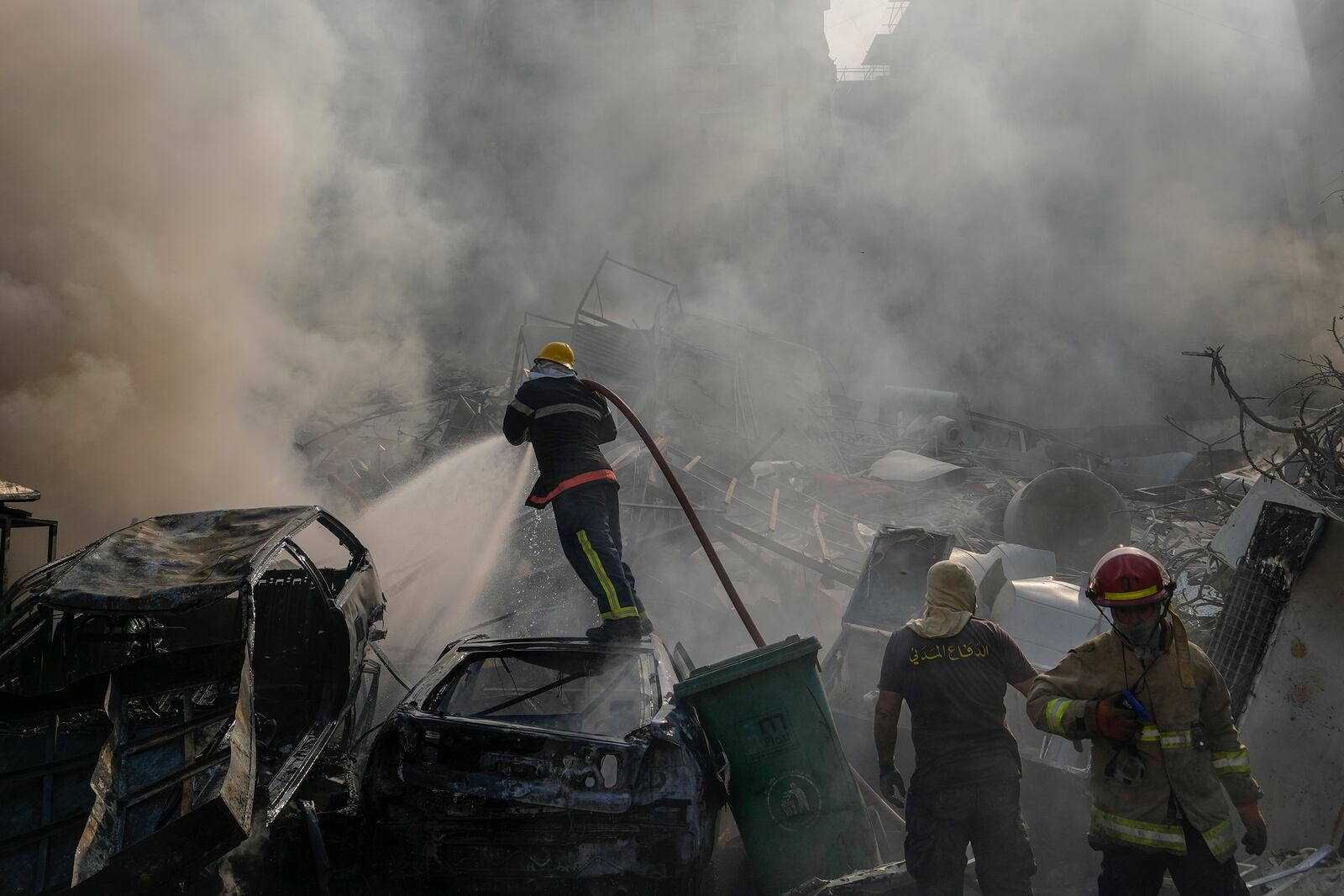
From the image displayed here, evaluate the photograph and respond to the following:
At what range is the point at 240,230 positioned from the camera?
11086mm

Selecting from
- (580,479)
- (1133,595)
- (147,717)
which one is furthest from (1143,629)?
(147,717)

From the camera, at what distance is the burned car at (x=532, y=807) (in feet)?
9.01

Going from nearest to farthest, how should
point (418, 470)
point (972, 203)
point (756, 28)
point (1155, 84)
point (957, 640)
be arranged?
point (957, 640), point (418, 470), point (1155, 84), point (972, 203), point (756, 28)

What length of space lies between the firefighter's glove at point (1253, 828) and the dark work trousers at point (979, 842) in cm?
60

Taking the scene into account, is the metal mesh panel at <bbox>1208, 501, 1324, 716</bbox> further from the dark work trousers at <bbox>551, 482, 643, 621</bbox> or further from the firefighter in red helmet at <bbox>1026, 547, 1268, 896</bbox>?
the dark work trousers at <bbox>551, 482, 643, 621</bbox>

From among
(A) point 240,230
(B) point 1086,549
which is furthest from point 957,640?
(A) point 240,230

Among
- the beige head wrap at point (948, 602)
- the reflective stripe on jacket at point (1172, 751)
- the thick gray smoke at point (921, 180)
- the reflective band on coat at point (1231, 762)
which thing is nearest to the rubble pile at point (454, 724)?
the beige head wrap at point (948, 602)

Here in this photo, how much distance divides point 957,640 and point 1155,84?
23399 mm

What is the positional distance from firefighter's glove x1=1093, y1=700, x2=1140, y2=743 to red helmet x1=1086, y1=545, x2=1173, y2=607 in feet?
0.95

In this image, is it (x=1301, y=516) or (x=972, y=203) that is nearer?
(x=1301, y=516)

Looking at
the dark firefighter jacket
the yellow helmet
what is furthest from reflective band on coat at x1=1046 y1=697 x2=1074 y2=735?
the yellow helmet

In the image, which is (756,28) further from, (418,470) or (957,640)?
(957,640)

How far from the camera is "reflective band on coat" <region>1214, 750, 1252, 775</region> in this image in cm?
229

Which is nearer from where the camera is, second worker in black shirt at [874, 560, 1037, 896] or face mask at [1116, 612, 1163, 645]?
face mask at [1116, 612, 1163, 645]
